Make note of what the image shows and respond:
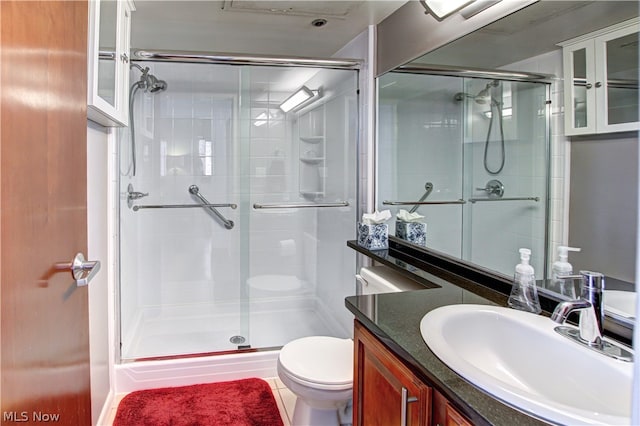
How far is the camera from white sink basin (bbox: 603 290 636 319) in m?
1.07

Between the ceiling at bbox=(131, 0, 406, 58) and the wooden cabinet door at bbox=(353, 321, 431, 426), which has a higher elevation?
the ceiling at bbox=(131, 0, 406, 58)

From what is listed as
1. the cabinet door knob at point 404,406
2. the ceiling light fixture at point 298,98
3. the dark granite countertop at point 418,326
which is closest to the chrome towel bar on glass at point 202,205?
the ceiling light fixture at point 298,98

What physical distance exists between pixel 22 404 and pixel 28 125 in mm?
550

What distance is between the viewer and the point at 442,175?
240 cm

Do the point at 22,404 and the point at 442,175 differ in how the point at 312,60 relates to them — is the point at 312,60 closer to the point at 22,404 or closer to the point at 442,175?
the point at 442,175

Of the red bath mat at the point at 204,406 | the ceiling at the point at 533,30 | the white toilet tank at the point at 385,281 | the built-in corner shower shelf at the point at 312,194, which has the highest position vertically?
the ceiling at the point at 533,30

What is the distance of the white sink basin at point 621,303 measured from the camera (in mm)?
1068

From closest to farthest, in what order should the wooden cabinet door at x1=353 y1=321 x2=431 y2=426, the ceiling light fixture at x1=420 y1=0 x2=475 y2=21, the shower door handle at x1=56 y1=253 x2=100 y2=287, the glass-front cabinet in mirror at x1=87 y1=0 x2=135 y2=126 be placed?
1. the wooden cabinet door at x1=353 y1=321 x2=431 y2=426
2. the shower door handle at x1=56 y1=253 x2=100 y2=287
3. the glass-front cabinet in mirror at x1=87 y1=0 x2=135 y2=126
4. the ceiling light fixture at x1=420 y1=0 x2=475 y2=21

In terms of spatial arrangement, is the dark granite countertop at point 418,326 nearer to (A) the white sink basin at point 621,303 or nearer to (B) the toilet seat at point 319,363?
(A) the white sink basin at point 621,303

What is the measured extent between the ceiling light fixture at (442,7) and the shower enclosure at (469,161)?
Result: 0.33 metres

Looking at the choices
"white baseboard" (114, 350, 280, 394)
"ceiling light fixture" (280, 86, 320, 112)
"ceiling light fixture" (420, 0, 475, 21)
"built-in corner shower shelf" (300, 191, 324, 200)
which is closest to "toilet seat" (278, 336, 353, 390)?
"white baseboard" (114, 350, 280, 394)

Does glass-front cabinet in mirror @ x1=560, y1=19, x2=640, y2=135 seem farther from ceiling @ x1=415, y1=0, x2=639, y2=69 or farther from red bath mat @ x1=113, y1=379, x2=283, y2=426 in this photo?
red bath mat @ x1=113, y1=379, x2=283, y2=426

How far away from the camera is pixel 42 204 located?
3.06 ft

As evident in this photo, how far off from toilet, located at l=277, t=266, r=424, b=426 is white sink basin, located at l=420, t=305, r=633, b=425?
0.57 metres
